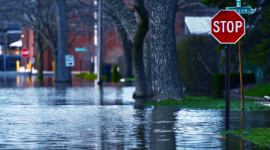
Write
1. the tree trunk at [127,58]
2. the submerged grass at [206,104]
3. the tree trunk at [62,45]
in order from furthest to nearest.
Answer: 1. the tree trunk at [127,58]
2. the tree trunk at [62,45]
3. the submerged grass at [206,104]

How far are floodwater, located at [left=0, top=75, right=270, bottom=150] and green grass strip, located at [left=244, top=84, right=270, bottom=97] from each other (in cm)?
605

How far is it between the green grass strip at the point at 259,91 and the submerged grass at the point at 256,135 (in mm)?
10469

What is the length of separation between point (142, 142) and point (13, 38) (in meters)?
92.6

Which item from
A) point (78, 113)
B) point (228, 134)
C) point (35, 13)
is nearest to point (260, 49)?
point (78, 113)

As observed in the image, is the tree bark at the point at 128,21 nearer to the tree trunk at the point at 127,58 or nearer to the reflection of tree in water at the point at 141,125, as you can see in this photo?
the reflection of tree in water at the point at 141,125

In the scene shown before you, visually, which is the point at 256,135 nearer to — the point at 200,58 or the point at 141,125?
the point at 141,125

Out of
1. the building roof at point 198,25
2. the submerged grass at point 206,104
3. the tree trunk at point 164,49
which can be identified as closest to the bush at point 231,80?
the submerged grass at point 206,104

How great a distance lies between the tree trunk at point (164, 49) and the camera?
730 inches

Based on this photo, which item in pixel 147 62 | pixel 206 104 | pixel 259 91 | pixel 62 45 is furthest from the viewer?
pixel 62 45

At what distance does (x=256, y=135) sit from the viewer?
34.0ft

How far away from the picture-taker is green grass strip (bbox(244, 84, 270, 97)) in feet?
70.3

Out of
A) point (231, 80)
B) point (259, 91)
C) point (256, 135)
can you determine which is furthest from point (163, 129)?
point (231, 80)

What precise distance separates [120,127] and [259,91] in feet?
37.1

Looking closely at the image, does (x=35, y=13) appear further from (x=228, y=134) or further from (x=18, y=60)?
(x=18, y=60)
